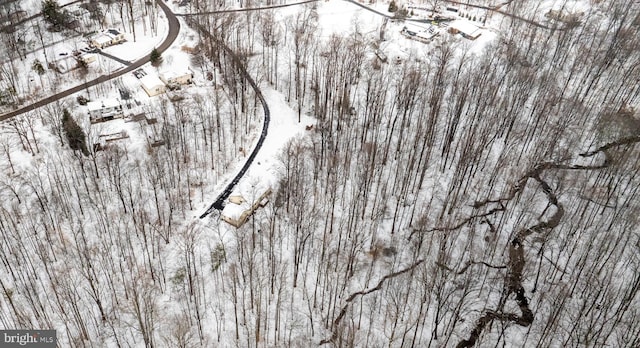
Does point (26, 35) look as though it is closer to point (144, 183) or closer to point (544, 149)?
point (144, 183)

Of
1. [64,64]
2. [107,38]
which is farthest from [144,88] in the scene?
[107,38]

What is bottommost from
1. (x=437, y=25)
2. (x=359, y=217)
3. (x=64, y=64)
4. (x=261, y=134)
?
(x=359, y=217)

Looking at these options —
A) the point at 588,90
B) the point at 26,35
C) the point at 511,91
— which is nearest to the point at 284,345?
the point at 511,91

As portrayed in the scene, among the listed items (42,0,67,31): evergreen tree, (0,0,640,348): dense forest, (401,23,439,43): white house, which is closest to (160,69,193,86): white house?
(0,0,640,348): dense forest

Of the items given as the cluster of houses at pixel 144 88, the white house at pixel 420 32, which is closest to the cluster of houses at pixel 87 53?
the cluster of houses at pixel 144 88

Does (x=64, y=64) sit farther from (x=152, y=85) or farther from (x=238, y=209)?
(x=238, y=209)

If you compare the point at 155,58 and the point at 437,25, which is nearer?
the point at 155,58

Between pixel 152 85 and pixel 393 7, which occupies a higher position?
pixel 393 7
